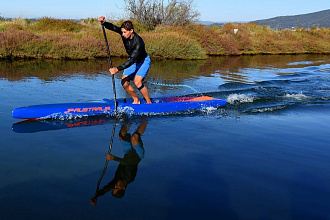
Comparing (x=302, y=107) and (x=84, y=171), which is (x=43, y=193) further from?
(x=302, y=107)

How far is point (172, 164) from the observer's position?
15.4ft

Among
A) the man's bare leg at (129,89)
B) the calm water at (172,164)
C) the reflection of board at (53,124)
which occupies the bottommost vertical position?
the calm water at (172,164)

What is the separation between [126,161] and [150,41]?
54.2ft

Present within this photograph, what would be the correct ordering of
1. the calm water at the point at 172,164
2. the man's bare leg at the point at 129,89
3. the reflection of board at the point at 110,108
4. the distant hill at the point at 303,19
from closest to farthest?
the calm water at the point at 172,164 < the reflection of board at the point at 110,108 < the man's bare leg at the point at 129,89 < the distant hill at the point at 303,19

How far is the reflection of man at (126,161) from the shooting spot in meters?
3.89

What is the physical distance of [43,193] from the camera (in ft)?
12.1

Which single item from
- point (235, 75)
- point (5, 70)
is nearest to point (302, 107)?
point (235, 75)

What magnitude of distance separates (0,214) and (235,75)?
42.7ft

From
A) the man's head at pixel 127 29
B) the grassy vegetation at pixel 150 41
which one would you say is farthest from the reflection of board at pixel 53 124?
the grassy vegetation at pixel 150 41

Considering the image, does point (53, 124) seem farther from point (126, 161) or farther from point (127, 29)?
point (127, 29)

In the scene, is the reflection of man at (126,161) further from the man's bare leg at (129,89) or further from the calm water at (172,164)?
the man's bare leg at (129,89)

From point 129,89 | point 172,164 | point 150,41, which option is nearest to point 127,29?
point 129,89

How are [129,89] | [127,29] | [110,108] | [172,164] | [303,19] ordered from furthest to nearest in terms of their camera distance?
[303,19]
[129,89]
[110,108]
[127,29]
[172,164]

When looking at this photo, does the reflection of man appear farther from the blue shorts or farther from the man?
the blue shorts
